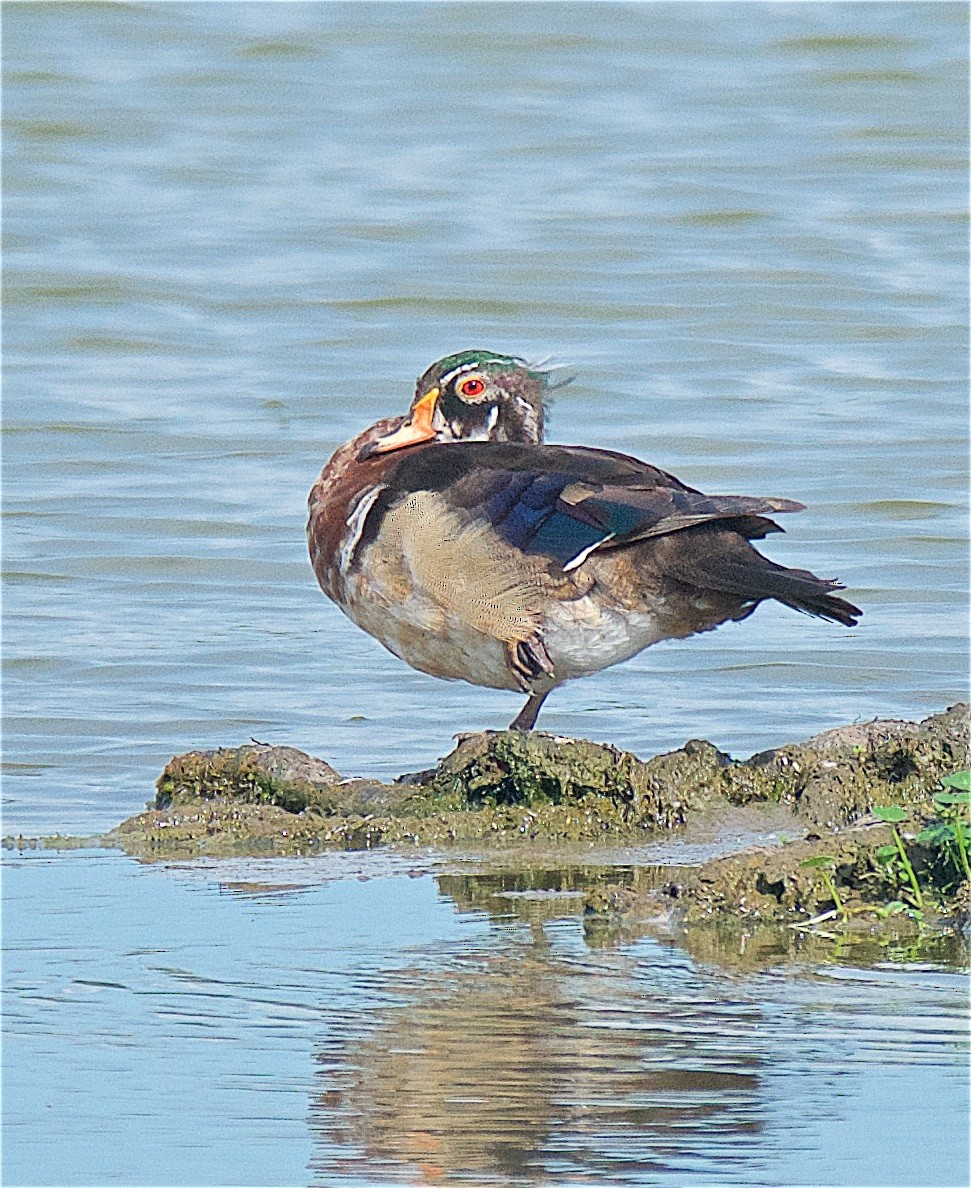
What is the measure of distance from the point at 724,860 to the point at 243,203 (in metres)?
12.4

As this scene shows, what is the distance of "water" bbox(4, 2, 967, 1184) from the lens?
369cm

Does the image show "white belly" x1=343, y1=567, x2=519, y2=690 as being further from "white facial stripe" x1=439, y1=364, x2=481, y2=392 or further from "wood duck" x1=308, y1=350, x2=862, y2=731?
"white facial stripe" x1=439, y1=364, x2=481, y2=392

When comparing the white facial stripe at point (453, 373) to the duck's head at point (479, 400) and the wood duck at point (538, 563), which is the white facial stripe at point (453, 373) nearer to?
the duck's head at point (479, 400)

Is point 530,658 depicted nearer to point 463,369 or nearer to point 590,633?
point 590,633

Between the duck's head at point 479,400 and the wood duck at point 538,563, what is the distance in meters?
0.46

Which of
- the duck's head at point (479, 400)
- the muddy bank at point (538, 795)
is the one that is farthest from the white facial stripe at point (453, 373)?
the muddy bank at point (538, 795)

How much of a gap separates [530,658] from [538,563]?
27 centimetres

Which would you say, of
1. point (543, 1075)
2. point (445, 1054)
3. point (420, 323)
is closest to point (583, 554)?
point (445, 1054)

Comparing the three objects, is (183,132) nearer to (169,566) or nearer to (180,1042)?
(169,566)

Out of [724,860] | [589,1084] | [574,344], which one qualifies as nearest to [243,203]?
[574,344]

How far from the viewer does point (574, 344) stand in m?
13.4

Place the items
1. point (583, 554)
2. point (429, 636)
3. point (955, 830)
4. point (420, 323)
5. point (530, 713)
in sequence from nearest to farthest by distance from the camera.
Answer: point (955, 830)
point (583, 554)
point (429, 636)
point (530, 713)
point (420, 323)

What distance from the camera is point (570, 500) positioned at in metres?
6.10

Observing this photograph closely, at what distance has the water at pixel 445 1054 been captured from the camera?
343cm
